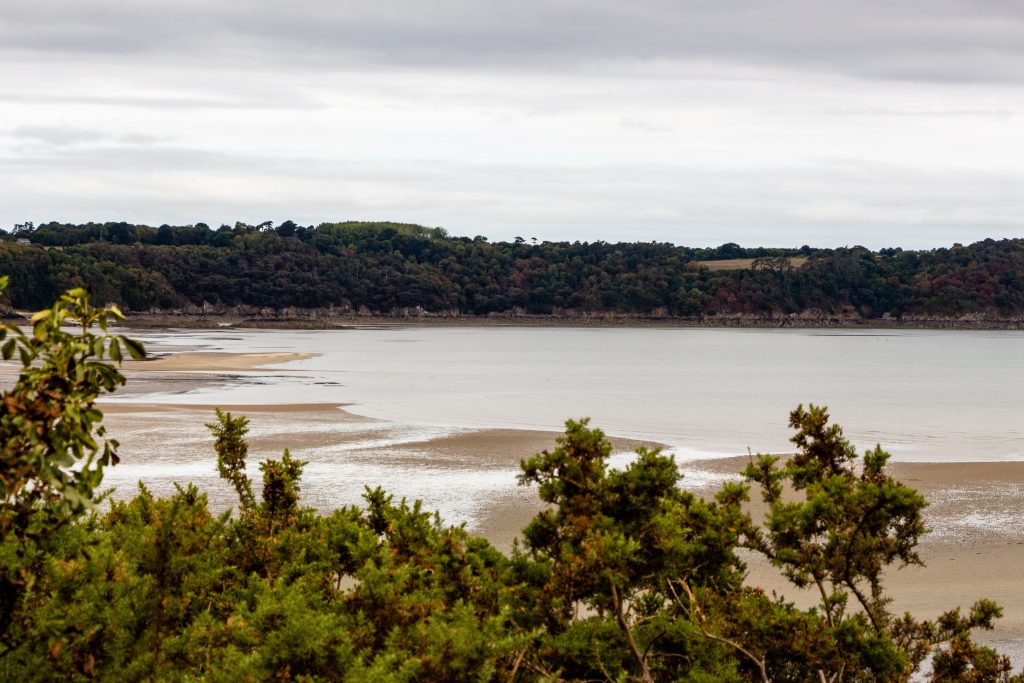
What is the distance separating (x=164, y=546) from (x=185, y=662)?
640mm

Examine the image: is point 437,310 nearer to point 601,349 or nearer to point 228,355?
point 601,349

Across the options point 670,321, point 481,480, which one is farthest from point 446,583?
point 670,321

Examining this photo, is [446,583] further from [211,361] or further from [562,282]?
[562,282]

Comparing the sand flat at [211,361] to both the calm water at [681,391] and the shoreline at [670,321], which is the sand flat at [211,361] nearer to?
the calm water at [681,391]

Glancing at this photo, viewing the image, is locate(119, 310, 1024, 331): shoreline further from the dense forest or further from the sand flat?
the sand flat

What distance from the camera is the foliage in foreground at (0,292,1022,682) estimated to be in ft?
17.3

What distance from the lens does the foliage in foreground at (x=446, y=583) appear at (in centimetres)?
526

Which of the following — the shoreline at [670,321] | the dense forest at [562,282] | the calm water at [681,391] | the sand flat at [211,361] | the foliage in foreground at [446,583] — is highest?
the dense forest at [562,282]

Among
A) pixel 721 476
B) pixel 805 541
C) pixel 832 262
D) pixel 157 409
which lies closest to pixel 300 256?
pixel 832 262

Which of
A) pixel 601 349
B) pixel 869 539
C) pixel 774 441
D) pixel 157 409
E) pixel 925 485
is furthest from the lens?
pixel 601 349

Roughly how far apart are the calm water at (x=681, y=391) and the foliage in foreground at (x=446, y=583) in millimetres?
21791

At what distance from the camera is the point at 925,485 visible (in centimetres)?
2442

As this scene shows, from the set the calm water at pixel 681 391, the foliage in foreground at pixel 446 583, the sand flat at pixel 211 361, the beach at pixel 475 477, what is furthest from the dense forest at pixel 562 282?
the foliage in foreground at pixel 446 583

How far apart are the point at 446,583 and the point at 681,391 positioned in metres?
48.7
